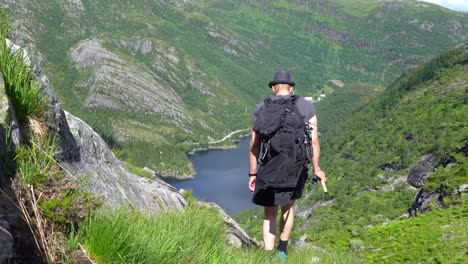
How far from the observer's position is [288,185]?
264 inches

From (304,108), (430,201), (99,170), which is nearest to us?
(304,108)

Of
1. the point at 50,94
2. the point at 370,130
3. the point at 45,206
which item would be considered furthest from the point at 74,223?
the point at 370,130

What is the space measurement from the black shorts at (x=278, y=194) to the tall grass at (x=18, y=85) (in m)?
3.72

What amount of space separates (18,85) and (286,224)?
502 cm

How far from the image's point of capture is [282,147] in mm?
6590

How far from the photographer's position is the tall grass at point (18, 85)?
15.3 feet

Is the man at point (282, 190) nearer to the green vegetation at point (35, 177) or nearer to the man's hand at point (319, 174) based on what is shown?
the man's hand at point (319, 174)

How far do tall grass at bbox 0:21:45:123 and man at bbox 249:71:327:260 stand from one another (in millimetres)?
3511

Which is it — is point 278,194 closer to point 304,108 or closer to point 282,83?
point 304,108

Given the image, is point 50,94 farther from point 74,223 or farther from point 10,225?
point 10,225

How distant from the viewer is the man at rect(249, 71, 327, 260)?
6.97 meters

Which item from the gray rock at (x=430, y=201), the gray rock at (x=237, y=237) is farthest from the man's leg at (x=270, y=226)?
the gray rock at (x=430, y=201)

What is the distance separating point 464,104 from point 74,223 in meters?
147

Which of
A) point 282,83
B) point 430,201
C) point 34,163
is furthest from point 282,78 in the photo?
point 430,201
